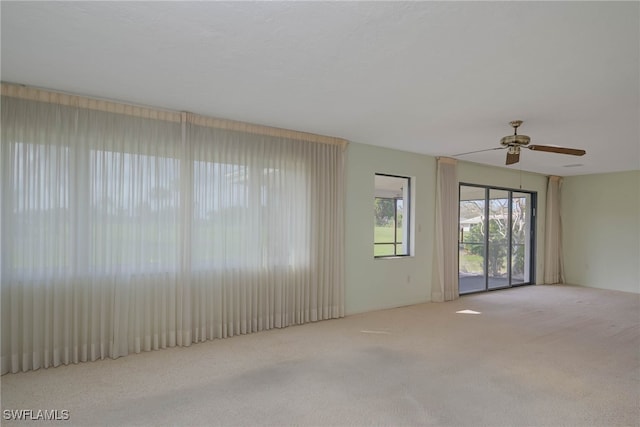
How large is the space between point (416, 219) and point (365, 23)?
433 centimetres

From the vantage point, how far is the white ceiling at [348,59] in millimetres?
1996

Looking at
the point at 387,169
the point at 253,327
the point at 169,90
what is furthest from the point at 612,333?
the point at 169,90

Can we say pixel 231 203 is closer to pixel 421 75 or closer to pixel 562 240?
pixel 421 75

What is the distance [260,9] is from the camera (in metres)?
1.96

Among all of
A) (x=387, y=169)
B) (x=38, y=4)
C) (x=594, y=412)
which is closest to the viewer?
(x=38, y=4)

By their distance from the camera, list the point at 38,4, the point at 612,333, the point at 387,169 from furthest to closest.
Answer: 1. the point at 387,169
2. the point at 612,333
3. the point at 38,4

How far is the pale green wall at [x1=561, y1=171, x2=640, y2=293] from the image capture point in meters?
7.33

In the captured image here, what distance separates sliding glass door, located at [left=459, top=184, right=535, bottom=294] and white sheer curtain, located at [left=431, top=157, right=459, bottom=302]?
623 millimetres

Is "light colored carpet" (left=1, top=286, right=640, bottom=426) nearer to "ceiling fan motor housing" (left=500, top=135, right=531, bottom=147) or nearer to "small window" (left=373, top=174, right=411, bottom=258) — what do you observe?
"small window" (left=373, top=174, right=411, bottom=258)

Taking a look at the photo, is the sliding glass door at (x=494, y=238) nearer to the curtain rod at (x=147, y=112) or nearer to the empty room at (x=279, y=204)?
the empty room at (x=279, y=204)

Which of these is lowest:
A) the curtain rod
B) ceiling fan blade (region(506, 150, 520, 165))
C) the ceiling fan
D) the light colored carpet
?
the light colored carpet

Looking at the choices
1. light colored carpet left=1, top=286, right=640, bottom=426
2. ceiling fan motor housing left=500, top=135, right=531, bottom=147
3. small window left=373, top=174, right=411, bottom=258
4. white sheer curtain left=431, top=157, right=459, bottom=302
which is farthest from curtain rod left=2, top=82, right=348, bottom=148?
light colored carpet left=1, top=286, right=640, bottom=426

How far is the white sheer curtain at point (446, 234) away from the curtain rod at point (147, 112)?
7.48ft

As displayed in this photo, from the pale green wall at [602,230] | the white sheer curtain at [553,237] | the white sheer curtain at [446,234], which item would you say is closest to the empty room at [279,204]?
the white sheer curtain at [446,234]
